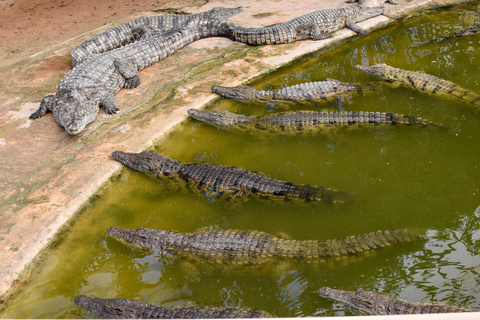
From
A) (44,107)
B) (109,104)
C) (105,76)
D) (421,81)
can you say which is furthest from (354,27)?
(44,107)

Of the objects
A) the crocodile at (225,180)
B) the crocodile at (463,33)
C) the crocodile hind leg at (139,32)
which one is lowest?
the crocodile at (225,180)

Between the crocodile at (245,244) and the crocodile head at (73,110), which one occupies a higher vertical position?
the crocodile head at (73,110)

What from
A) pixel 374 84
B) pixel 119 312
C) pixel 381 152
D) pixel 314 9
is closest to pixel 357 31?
pixel 314 9

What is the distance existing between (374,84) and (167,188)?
340cm

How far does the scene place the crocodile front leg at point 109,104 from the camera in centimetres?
579

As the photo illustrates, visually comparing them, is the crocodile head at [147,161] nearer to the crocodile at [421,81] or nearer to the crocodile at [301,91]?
the crocodile at [301,91]

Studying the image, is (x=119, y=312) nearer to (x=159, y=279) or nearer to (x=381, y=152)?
(x=159, y=279)

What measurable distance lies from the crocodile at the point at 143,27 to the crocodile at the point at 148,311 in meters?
5.41

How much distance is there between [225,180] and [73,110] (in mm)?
2490

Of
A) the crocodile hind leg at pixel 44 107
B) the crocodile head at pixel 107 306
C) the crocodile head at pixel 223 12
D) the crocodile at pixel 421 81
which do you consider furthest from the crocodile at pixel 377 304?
the crocodile head at pixel 223 12

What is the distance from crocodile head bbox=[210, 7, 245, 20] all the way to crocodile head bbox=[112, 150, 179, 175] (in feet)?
14.7

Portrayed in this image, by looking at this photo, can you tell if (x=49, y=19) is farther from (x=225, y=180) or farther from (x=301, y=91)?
(x=225, y=180)

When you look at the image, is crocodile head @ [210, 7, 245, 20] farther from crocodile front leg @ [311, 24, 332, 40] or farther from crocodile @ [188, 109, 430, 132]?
crocodile @ [188, 109, 430, 132]

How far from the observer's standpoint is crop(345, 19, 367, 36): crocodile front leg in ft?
24.7
